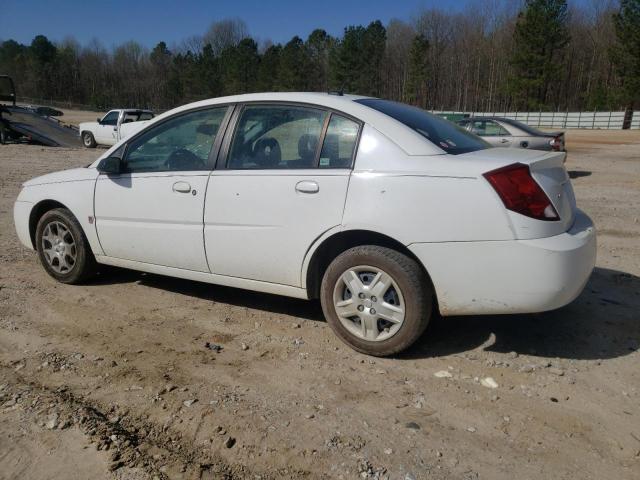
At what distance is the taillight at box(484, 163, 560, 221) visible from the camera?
3.10 metres

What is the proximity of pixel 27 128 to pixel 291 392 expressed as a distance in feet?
73.1

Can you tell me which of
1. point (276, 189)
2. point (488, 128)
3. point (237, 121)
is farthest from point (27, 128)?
point (276, 189)

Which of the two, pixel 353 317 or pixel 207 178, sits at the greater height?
pixel 207 178

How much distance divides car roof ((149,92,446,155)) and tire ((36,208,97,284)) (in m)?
1.81

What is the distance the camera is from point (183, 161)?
423cm

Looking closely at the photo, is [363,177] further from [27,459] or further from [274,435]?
[27,459]

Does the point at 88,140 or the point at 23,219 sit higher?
the point at 23,219

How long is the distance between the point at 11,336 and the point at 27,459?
1.65m

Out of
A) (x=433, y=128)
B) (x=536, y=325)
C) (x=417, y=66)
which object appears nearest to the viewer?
(x=433, y=128)

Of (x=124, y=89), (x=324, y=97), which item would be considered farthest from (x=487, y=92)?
(x=324, y=97)

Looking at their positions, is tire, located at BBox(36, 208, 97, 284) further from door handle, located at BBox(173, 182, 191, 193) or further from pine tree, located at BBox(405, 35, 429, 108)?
pine tree, located at BBox(405, 35, 429, 108)

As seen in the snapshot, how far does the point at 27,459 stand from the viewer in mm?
2518

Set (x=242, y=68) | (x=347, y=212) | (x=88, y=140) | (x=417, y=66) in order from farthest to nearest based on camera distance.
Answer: (x=242, y=68) < (x=417, y=66) < (x=88, y=140) < (x=347, y=212)

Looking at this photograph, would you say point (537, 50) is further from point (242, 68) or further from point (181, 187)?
point (181, 187)
